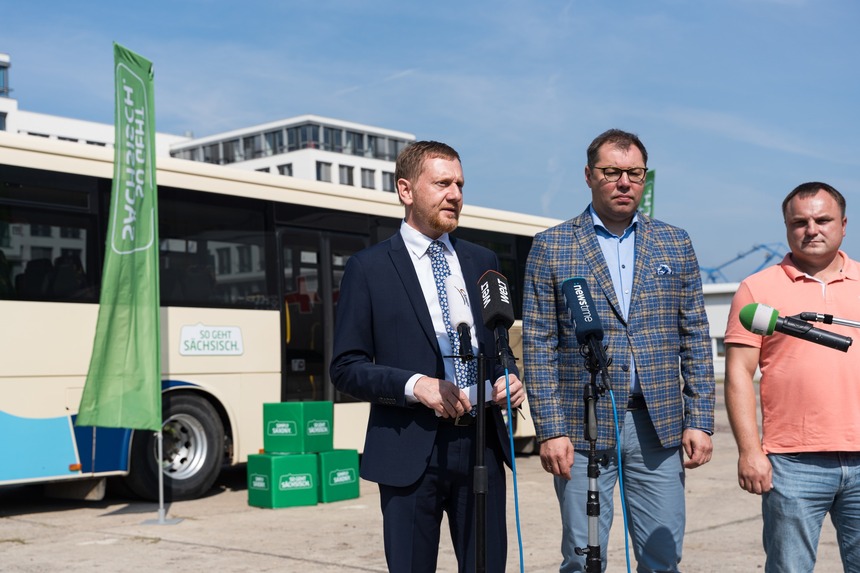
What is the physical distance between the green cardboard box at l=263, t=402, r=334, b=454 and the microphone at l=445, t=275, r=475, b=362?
22.9 feet

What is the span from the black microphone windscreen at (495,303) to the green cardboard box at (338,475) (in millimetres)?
7411

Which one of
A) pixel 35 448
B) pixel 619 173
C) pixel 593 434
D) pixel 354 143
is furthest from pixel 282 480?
pixel 354 143

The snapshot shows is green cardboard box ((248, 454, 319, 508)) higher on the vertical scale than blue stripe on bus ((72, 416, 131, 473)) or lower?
lower

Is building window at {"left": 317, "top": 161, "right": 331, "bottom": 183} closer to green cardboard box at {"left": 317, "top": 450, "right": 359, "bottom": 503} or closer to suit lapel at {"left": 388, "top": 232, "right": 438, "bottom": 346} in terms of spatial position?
green cardboard box at {"left": 317, "top": 450, "right": 359, "bottom": 503}

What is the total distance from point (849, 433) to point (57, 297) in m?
7.78

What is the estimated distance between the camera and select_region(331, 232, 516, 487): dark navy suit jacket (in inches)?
139

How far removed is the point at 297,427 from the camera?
10.4 metres

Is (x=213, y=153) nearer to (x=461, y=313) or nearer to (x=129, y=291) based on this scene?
(x=129, y=291)

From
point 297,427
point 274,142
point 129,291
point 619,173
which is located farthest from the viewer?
point 274,142

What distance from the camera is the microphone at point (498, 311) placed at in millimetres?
3244

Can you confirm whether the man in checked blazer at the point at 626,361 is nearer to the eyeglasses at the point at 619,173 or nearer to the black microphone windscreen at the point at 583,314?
the eyeglasses at the point at 619,173

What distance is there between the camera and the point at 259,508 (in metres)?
10.3

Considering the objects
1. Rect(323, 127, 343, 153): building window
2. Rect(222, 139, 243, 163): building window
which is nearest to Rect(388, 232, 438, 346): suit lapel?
Rect(323, 127, 343, 153): building window

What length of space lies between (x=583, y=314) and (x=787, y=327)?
24.6 inches
